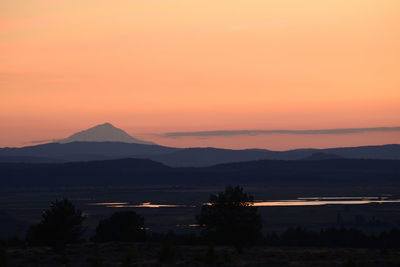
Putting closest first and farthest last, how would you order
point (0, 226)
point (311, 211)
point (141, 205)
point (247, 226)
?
point (247, 226) → point (0, 226) → point (311, 211) → point (141, 205)

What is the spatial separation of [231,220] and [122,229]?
2352 centimetres

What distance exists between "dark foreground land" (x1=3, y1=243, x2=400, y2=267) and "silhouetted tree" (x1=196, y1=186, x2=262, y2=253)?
1405 mm

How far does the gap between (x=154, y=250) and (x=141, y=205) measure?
13757 centimetres

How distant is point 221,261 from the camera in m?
48.9

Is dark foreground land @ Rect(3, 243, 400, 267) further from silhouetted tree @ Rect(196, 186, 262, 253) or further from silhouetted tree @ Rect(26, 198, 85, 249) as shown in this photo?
silhouetted tree @ Rect(196, 186, 262, 253)

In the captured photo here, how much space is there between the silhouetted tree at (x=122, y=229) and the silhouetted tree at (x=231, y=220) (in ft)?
67.6

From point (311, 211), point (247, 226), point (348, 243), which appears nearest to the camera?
point (247, 226)

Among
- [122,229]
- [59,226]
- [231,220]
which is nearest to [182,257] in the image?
[231,220]

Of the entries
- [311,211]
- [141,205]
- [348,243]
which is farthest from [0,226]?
[348,243]

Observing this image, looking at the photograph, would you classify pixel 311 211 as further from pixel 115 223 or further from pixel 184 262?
pixel 184 262

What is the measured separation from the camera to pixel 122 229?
76.7 meters

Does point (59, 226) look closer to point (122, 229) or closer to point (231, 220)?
point (231, 220)

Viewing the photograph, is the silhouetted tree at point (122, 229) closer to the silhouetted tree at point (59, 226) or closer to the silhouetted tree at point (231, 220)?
the silhouetted tree at point (59, 226)

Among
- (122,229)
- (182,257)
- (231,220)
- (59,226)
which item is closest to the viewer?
(182,257)
